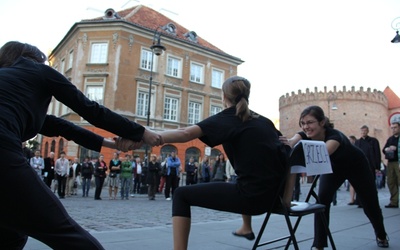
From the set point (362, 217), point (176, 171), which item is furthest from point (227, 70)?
point (362, 217)

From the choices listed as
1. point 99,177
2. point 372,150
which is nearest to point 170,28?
point 99,177

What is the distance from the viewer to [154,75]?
1268 inches

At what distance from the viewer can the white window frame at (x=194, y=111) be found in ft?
114

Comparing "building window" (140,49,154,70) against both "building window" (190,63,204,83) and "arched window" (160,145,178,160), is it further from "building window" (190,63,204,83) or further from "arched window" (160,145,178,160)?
"arched window" (160,145,178,160)

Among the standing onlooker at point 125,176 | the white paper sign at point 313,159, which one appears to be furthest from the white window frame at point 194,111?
the white paper sign at point 313,159

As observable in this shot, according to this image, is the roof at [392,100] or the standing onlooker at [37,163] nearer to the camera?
the standing onlooker at [37,163]

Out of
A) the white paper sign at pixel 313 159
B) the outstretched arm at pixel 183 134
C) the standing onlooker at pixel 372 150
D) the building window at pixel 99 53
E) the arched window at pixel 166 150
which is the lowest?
the white paper sign at pixel 313 159

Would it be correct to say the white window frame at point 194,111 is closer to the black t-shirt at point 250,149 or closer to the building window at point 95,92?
the building window at point 95,92

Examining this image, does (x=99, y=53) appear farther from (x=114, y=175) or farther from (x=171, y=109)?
(x=114, y=175)

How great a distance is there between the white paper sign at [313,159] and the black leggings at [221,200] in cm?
37

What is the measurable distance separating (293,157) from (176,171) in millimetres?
12054

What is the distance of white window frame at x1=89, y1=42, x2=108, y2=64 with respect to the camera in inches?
1205

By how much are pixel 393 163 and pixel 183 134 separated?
8550 millimetres

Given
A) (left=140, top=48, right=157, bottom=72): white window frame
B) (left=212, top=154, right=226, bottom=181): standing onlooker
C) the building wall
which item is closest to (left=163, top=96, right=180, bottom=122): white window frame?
the building wall
